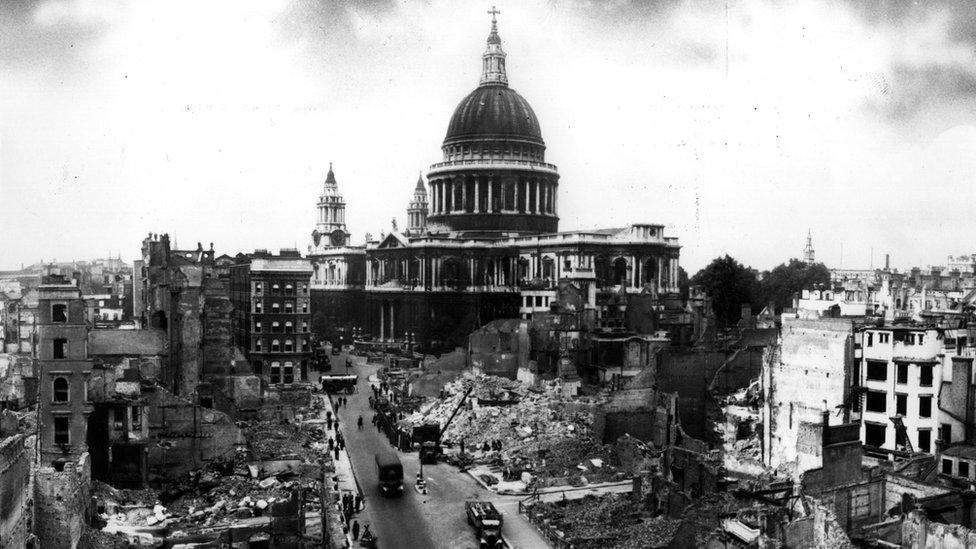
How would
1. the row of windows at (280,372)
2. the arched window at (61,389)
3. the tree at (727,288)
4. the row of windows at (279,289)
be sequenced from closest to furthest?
the arched window at (61,389)
the row of windows at (280,372)
the row of windows at (279,289)
the tree at (727,288)

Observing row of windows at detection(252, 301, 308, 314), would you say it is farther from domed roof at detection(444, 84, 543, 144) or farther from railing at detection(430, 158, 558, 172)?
domed roof at detection(444, 84, 543, 144)

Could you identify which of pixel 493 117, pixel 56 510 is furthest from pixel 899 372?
pixel 493 117

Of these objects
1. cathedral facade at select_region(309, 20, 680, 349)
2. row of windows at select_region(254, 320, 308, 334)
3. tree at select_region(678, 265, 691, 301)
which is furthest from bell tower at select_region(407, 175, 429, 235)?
row of windows at select_region(254, 320, 308, 334)

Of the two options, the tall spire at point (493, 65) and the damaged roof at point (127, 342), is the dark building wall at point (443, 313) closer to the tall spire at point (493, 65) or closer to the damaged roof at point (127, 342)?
the tall spire at point (493, 65)

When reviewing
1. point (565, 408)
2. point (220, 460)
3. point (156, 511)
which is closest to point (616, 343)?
point (565, 408)

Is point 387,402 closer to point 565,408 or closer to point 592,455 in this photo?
point 565,408

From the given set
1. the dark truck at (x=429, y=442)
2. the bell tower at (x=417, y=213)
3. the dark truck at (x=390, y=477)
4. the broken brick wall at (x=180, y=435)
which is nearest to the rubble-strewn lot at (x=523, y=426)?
the dark truck at (x=429, y=442)
